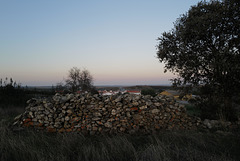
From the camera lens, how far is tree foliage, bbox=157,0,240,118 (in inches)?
287

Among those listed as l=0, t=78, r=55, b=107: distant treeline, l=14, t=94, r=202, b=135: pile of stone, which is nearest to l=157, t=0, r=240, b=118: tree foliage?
l=14, t=94, r=202, b=135: pile of stone

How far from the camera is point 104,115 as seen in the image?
628 cm

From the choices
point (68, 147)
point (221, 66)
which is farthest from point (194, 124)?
point (68, 147)

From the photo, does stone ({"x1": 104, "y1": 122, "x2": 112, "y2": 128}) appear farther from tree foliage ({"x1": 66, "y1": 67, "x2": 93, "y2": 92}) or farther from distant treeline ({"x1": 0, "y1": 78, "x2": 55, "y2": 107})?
tree foliage ({"x1": 66, "y1": 67, "x2": 93, "y2": 92})

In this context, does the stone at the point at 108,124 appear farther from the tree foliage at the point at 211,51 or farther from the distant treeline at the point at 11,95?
the distant treeline at the point at 11,95

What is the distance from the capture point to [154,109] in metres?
6.43

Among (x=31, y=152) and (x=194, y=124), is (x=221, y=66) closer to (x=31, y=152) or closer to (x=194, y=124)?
(x=194, y=124)

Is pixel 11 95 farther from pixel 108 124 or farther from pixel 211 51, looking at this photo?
pixel 211 51

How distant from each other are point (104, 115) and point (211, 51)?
727cm

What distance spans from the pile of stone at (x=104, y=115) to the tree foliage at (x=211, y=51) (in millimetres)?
2594

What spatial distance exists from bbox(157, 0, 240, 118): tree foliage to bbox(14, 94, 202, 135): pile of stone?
2.59 metres

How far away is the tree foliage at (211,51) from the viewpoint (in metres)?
7.29

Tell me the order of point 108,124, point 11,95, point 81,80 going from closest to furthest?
1. point 108,124
2. point 11,95
3. point 81,80

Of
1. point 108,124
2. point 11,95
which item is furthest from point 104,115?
point 11,95
